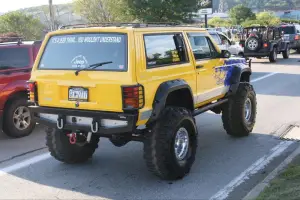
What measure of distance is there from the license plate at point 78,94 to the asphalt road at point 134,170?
110 centimetres

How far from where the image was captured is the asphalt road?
5.02 meters

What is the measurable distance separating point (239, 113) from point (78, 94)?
3218 millimetres

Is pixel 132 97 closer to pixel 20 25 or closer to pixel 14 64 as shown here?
pixel 14 64

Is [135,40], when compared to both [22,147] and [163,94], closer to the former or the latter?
[163,94]

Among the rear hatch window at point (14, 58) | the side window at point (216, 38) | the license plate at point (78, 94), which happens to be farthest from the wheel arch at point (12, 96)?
the side window at point (216, 38)

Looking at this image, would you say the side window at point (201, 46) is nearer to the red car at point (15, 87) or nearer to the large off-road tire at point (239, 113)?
the large off-road tire at point (239, 113)

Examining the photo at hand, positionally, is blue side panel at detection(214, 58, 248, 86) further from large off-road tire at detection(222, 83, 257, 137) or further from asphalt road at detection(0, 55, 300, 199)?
asphalt road at detection(0, 55, 300, 199)

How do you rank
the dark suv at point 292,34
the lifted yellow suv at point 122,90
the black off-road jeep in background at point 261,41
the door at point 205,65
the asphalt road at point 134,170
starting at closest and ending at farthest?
the lifted yellow suv at point 122,90, the asphalt road at point 134,170, the door at point 205,65, the black off-road jeep in background at point 261,41, the dark suv at point 292,34

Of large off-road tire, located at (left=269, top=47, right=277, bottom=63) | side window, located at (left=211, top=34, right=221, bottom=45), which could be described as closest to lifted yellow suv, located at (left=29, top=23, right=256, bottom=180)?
side window, located at (left=211, top=34, right=221, bottom=45)

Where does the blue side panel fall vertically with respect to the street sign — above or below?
below

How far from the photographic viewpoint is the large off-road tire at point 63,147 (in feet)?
19.1

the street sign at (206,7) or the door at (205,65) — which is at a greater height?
the street sign at (206,7)

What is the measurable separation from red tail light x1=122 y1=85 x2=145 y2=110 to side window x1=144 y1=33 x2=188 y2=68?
1.48ft

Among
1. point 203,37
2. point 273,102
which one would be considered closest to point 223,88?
point 203,37
